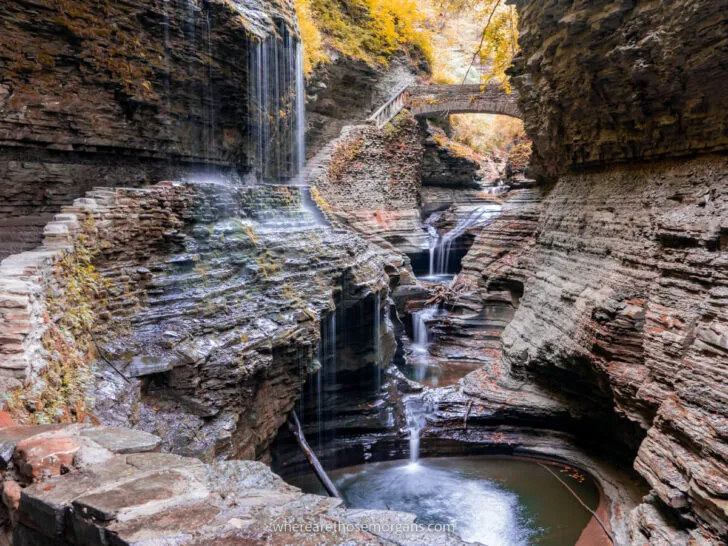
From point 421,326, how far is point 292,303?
26.5 feet

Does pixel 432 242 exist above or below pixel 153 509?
below

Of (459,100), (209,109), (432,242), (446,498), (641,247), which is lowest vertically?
(446,498)

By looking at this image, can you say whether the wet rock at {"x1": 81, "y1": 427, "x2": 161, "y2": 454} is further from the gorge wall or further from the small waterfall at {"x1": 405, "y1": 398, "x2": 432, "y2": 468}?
the small waterfall at {"x1": 405, "y1": 398, "x2": 432, "y2": 468}

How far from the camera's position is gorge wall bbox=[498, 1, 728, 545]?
525 centimetres

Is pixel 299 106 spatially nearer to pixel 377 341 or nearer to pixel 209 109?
pixel 209 109

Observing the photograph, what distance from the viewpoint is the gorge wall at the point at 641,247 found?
525 cm

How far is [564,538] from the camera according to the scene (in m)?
7.22

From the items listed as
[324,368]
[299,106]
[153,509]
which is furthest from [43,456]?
[299,106]

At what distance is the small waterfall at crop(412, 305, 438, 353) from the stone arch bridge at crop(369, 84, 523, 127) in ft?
35.5

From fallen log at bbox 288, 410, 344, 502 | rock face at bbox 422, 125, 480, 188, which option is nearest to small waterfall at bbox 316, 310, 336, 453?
fallen log at bbox 288, 410, 344, 502

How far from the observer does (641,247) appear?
25.1 feet

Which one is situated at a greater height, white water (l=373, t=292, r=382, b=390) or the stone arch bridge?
the stone arch bridge

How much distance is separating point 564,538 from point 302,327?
5360 millimetres

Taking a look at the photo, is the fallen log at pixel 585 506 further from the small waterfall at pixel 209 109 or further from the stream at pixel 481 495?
the small waterfall at pixel 209 109
